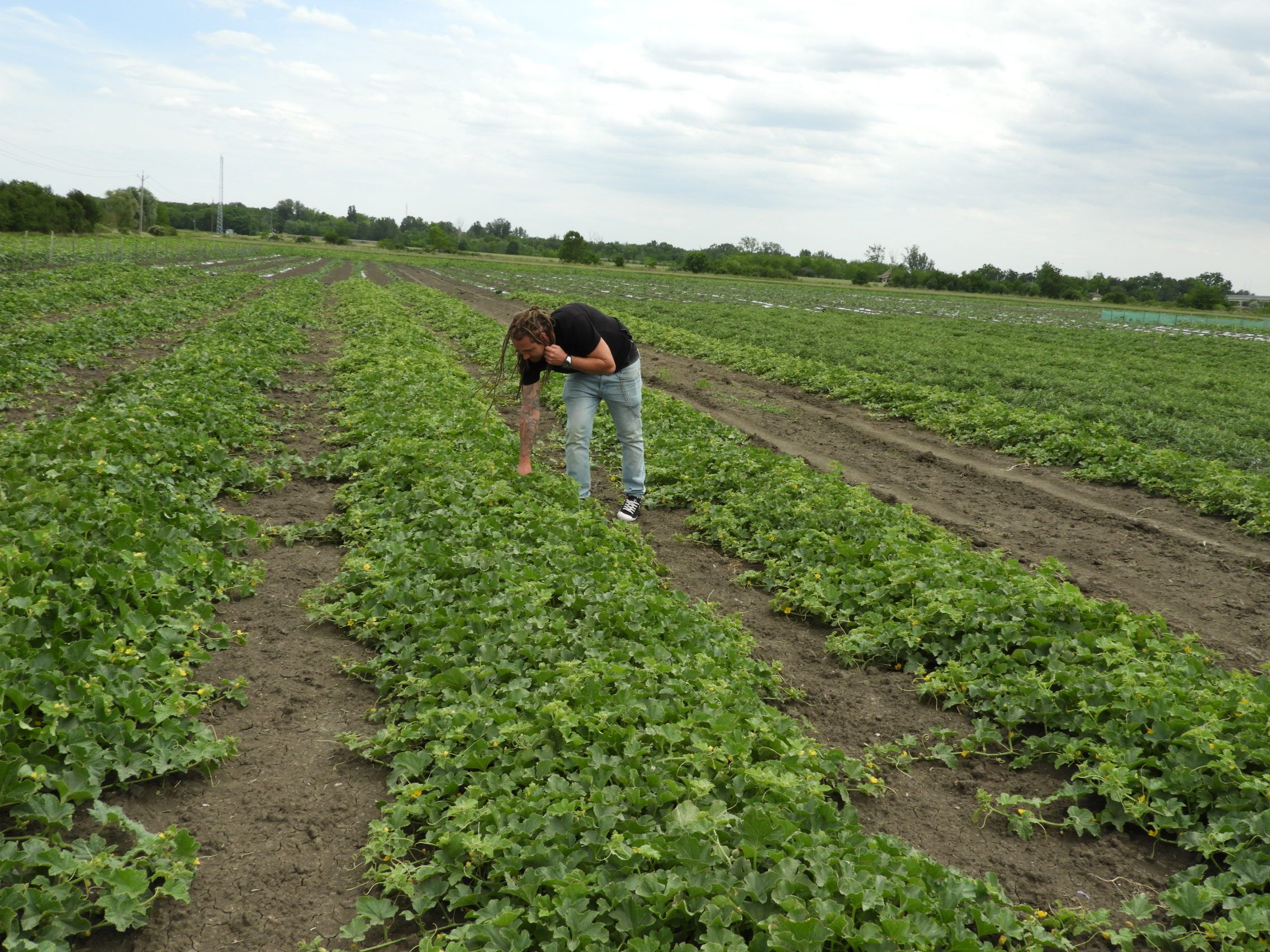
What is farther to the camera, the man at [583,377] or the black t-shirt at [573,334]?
the black t-shirt at [573,334]

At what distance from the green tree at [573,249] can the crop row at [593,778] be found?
338 ft

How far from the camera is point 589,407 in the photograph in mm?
7684

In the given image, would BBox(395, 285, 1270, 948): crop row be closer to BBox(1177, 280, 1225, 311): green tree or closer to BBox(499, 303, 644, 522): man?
BBox(499, 303, 644, 522): man

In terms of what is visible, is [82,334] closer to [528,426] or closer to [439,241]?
[528,426]

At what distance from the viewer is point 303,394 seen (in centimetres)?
1340

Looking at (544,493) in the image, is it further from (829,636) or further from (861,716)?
(861,716)

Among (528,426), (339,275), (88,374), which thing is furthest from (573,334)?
(339,275)

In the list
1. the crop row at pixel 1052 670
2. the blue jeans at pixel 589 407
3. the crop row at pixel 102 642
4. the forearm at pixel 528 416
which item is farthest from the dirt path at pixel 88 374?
the crop row at pixel 1052 670

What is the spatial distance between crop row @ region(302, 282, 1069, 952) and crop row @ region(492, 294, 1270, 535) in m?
7.11

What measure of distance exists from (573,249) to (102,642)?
106 m

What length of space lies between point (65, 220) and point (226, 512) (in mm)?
75907

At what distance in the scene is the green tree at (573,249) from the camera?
10519 centimetres

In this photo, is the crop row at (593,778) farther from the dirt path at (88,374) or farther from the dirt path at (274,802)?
the dirt path at (88,374)

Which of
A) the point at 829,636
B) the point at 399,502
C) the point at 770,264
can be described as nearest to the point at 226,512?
the point at 399,502
